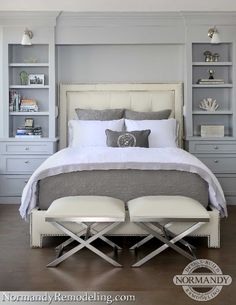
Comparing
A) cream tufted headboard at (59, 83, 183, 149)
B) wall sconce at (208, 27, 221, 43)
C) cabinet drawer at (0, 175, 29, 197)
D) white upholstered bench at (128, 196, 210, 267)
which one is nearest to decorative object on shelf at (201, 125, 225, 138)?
cream tufted headboard at (59, 83, 183, 149)

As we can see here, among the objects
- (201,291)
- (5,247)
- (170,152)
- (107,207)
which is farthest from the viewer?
(170,152)

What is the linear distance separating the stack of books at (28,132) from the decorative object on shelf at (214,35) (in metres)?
2.31

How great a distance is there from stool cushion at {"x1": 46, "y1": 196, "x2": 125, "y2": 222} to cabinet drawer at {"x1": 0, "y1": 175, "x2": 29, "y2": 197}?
91.6 inches

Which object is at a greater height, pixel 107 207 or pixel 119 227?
pixel 107 207

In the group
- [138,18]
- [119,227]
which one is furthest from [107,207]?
[138,18]

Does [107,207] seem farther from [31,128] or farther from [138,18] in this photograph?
[138,18]

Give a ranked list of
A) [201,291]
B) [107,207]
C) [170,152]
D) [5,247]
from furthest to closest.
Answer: [170,152] → [5,247] → [107,207] → [201,291]

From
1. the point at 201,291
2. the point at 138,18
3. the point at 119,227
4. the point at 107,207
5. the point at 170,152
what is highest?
the point at 138,18

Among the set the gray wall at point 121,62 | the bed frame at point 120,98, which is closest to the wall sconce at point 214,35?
the gray wall at point 121,62

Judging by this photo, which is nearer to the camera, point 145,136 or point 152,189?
point 152,189

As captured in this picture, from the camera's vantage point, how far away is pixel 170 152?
14.2 ft

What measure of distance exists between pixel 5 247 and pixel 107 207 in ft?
3.32

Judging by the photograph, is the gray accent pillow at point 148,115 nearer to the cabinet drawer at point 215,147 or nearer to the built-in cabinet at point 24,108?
the cabinet drawer at point 215,147

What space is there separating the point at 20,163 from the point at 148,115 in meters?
1.61
